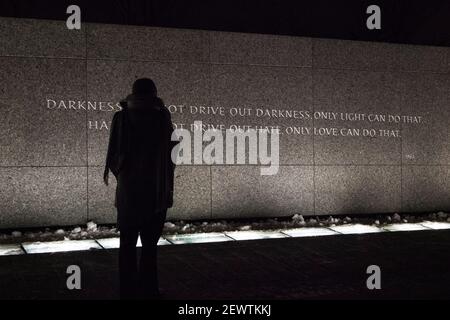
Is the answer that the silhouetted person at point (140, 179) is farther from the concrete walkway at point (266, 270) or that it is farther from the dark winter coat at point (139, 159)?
the concrete walkway at point (266, 270)

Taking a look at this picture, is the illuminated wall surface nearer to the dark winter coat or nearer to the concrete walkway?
the concrete walkway

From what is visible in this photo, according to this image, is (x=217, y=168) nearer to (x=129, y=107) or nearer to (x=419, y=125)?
(x=419, y=125)

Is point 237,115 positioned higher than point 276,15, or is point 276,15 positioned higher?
point 276,15

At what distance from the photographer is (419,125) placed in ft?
35.0

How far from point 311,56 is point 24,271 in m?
6.28

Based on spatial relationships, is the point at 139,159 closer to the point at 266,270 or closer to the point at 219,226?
the point at 266,270

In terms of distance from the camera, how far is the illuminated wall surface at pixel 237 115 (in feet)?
28.2

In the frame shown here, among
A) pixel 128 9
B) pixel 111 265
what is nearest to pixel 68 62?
pixel 128 9

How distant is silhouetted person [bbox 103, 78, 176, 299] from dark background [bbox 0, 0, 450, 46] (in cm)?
536

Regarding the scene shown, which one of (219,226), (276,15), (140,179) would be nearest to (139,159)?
(140,179)

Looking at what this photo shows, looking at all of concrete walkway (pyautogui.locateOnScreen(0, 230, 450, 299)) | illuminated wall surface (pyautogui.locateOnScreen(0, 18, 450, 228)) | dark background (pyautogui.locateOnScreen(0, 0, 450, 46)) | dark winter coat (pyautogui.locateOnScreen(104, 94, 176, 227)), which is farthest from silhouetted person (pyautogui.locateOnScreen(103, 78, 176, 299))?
dark background (pyautogui.locateOnScreen(0, 0, 450, 46))

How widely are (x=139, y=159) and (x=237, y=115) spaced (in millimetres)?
5216

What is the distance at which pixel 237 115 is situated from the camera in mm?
9602
